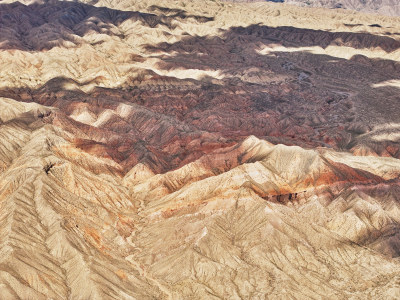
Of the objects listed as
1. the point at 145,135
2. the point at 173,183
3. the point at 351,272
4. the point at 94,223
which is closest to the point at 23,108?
the point at 145,135

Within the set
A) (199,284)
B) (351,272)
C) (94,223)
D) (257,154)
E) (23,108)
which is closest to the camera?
(199,284)

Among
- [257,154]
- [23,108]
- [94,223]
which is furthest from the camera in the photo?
[23,108]

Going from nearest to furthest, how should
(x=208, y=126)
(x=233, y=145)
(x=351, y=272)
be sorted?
(x=351, y=272) → (x=233, y=145) → (x=208, y=126)

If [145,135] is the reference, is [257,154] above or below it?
above

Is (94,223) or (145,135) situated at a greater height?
(94,223)

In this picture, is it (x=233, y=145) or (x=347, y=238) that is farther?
(x=233, y=145)

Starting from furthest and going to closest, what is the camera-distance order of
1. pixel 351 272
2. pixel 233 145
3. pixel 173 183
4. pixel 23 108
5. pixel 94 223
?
pixel 23 108, pixel 233 145, pixel 173 183, pixel 94 223, pixel 351 272

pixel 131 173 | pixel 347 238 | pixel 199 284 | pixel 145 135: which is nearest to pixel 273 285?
pixel 199 284

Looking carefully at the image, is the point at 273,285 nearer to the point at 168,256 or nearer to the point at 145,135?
the point at 168,256

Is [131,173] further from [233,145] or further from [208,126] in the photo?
[208,126]
